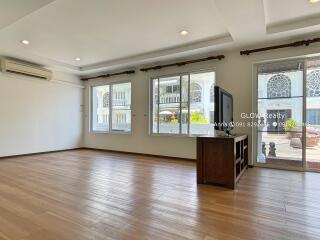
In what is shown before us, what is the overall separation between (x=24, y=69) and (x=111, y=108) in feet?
8.57

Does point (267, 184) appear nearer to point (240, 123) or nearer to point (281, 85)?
point (240, 123)

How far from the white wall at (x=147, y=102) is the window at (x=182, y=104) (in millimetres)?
202

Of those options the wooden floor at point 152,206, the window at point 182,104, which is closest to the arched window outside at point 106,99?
the window at point 182,104

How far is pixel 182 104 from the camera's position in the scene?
546cm

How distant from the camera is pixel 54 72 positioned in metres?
6.42

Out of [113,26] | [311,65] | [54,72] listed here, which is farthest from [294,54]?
[54,72]

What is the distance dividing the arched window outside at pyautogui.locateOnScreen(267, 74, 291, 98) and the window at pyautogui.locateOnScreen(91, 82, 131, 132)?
3.85m

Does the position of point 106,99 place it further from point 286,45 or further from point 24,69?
point 286,45

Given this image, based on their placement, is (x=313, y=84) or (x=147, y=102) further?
(x=147, y=102)

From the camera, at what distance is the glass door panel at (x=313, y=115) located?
4039mm

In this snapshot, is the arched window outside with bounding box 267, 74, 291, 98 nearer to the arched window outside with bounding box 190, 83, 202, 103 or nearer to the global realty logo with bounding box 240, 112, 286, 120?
the global realty logo with bounding box 240, 112, 286, 120

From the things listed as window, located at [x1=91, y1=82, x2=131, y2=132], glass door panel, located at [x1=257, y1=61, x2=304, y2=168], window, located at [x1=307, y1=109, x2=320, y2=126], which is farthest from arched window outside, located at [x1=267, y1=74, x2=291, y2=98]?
window, located at [x1=91, y1=82, x2=131, y2=132]

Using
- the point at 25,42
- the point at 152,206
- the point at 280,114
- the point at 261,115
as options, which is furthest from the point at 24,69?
the point at 280,114

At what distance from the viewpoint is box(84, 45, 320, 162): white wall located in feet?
14.8
